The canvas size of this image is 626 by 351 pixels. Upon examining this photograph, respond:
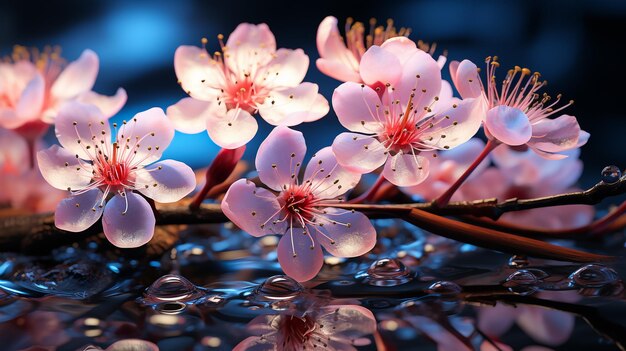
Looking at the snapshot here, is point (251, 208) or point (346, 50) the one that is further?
point (346, 50)

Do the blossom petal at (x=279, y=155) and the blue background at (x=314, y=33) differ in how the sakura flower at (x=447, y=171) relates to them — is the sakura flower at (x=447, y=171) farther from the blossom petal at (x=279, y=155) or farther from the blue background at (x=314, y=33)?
the blue background at (x=314, y=33)

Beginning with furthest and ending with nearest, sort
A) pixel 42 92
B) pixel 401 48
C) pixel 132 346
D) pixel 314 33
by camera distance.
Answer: pixel 314 33 → pixel 42 92 → pixel 401 48 → pixel 132 346

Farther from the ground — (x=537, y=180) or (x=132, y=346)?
(x=537, y=180)

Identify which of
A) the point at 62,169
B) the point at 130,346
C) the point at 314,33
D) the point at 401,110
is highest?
the point at 314,33

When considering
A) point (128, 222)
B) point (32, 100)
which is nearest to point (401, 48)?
point (128, 222)

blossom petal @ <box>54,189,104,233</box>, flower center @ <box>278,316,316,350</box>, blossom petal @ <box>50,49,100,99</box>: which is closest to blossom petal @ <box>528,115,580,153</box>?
flower center @ <box>278,316,316,350</box>

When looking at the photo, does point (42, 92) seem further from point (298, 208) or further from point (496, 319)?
point (496, 319)

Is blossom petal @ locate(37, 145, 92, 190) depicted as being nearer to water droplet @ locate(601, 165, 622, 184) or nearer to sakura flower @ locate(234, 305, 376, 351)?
sakura flower @ locate(234, 305, 376, 351)

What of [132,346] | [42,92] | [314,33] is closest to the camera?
[132,346]
